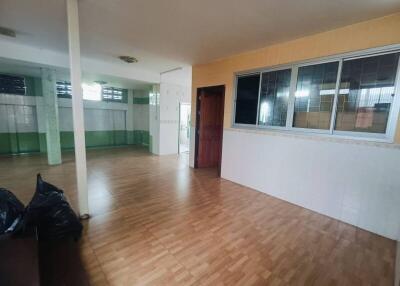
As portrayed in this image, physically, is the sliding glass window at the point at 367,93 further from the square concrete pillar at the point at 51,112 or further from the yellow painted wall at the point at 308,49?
the square concrete pillar at the point at 51,112

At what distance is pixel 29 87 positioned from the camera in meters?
6.20

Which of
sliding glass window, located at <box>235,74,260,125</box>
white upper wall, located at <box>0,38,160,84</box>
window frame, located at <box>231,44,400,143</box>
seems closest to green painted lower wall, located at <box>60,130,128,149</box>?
white upper wall, located at <box>0,38,160,84</box>

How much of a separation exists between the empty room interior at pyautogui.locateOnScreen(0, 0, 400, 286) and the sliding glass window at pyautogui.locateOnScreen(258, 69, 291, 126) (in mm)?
24

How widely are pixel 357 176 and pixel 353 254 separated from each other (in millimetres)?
1036

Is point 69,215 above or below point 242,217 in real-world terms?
above

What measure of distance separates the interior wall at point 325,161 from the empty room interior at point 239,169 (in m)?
0.02

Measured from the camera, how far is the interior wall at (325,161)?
2.36 metres

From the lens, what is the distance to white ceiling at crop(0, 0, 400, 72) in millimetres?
2199

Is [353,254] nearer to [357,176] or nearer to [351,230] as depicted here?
[351,230]

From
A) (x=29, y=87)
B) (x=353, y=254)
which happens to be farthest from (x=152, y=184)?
(x=29, y=87)

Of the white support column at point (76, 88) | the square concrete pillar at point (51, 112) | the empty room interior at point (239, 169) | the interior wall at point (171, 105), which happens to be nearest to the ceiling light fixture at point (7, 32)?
the empty room interior at point (239, 169)

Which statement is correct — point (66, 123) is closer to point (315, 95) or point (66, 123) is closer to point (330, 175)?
point (315, 95)

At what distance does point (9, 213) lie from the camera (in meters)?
1.56

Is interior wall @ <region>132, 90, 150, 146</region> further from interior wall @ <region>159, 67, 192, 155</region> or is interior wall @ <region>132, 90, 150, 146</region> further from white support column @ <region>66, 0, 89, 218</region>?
white support column @ <region>66, 0, 89, 218</region>
